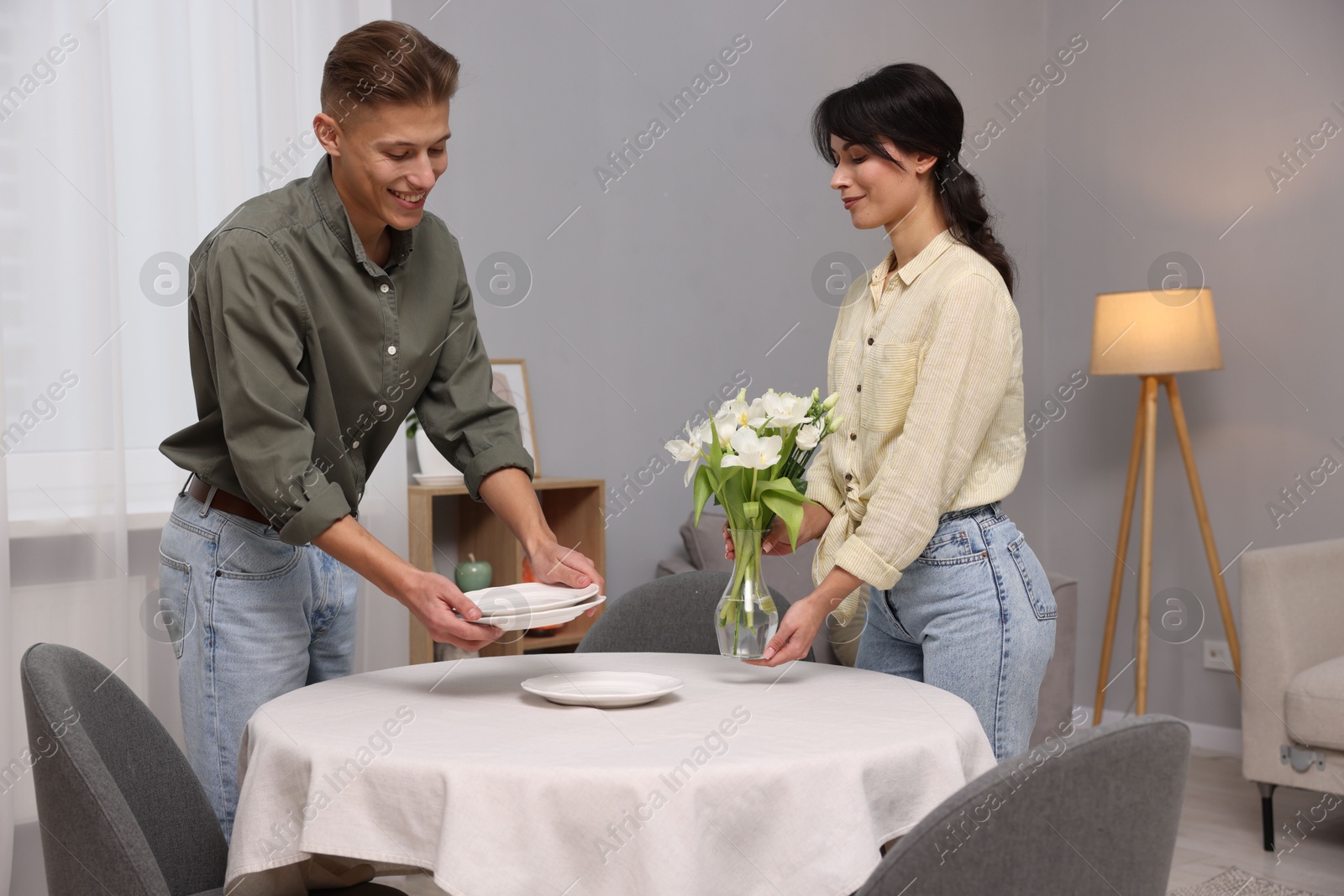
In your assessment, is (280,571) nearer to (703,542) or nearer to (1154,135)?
(703,542)

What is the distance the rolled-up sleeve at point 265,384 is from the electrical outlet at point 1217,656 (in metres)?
3.72

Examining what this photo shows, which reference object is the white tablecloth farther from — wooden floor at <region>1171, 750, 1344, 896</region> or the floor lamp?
the floor lamp

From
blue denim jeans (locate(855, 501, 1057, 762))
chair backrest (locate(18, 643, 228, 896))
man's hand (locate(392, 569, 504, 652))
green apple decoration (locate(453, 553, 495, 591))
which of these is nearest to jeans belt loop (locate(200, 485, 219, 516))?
chair backrest (locate(18, 643, 228, 896))

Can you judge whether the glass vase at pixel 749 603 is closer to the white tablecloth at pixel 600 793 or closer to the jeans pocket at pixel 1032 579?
the white tablecloth at pixel 600 793

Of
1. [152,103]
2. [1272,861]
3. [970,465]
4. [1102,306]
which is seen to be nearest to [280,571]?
[970,465]

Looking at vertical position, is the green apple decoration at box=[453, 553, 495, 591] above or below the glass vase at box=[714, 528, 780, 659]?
below

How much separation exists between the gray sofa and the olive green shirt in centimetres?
147

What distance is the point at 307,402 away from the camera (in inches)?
66.3

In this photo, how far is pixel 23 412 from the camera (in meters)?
2.55

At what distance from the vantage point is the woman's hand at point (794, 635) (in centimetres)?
152

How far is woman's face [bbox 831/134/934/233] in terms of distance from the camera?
5.71 ft

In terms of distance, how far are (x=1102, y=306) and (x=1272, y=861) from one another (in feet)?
6.17

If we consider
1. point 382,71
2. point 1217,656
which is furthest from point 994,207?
point 382,71

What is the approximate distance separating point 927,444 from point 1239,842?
2.29 m
